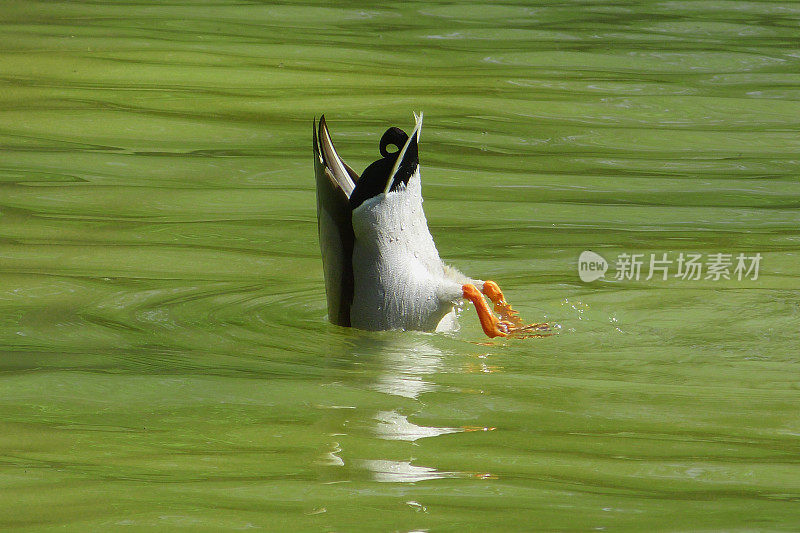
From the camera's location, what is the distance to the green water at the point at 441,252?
240cm

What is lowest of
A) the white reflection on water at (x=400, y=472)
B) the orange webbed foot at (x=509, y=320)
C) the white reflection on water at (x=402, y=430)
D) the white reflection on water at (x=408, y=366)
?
the white reflection on water at (x=400, y=472)

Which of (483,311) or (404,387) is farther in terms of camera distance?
(483,311)

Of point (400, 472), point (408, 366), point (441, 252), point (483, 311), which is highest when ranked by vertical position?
point (441, 252)

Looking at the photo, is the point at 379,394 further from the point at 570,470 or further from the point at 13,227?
the point at 13,227

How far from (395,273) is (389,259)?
0.04 metres

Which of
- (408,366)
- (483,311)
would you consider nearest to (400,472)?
(408,366)

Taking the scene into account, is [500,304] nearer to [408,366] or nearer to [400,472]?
[408,366]

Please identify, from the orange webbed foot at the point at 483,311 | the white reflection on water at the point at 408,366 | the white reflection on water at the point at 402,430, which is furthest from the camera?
the orange webbed foot at the point at 483,311

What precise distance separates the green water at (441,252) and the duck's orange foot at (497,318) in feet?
0.18

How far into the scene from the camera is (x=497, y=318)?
353 cm

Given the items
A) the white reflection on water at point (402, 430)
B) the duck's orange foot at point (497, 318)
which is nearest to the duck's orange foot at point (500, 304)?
the duck's orange foot at point (497, 318)

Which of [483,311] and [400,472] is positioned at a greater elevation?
[483,311]

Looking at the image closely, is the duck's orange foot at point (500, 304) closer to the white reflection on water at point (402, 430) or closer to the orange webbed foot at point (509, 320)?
the orange webbed foot at point (509, 320)

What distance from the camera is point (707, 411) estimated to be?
9.29 feet
